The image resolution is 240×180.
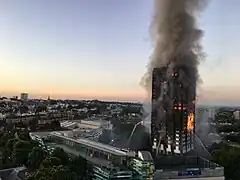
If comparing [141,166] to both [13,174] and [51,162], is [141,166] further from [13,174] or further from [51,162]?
[13,174]

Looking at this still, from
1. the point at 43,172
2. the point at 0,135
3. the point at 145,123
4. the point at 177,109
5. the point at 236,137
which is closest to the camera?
the point at 43,172

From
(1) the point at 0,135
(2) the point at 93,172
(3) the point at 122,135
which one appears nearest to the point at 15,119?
(1) the point at 0,135

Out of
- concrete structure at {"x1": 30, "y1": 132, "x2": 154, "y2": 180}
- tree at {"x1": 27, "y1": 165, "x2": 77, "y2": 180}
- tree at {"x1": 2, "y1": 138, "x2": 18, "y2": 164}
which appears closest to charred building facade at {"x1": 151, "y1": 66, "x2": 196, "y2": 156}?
concrete structure at {"x1": 30, "y1": 132, "x2": 154, "y2": 180}

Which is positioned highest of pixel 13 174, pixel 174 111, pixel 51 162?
pixel 174 111

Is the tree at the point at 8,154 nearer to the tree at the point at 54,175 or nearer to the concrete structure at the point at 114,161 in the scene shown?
the concrete structure at the point at 114,161

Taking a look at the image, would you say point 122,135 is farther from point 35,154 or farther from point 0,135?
point 0,135

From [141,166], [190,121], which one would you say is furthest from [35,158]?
[190,121]

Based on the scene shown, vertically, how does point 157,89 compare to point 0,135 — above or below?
above

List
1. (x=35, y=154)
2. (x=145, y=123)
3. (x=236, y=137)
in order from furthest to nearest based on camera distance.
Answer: (x=236, y=137)
(x=145, y=123)
(x=35, y=154)
